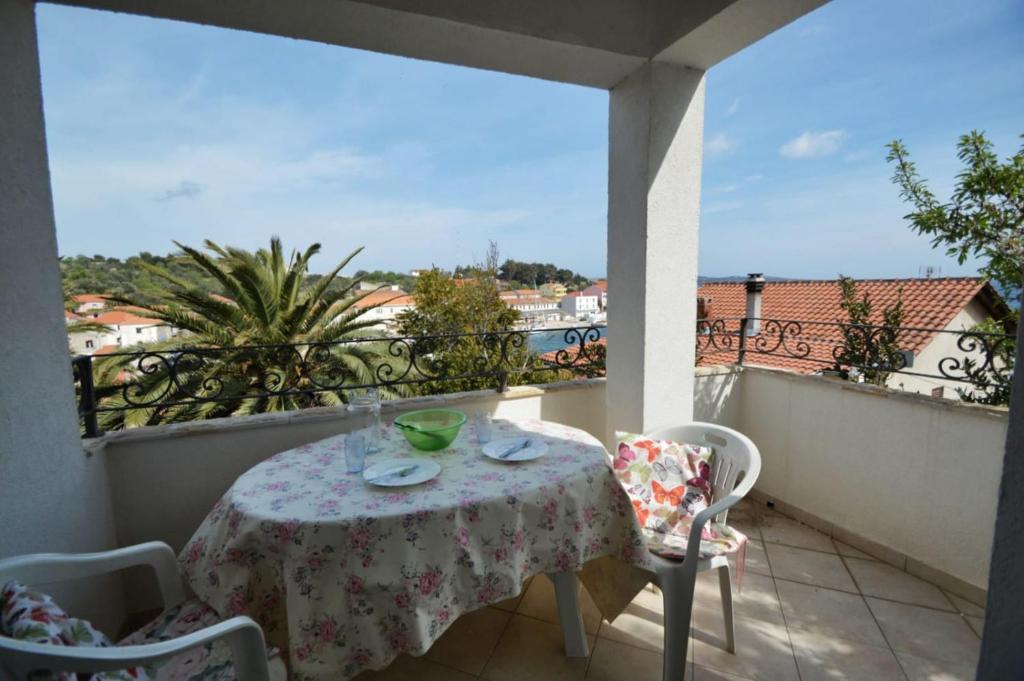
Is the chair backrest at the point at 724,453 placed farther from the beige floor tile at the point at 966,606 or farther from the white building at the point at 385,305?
the white building at the point at 385,305

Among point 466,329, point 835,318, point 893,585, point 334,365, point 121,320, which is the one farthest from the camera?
point 835,318

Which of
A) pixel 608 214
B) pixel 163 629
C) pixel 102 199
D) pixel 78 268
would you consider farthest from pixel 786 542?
pixel 102 199

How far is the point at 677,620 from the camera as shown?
1358 mm

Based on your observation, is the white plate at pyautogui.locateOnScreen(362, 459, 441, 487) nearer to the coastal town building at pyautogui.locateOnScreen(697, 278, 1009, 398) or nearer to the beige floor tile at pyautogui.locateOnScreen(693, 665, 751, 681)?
the beige floor tile at pyautogui.locateOnScreen(693, 665, 751, 681)

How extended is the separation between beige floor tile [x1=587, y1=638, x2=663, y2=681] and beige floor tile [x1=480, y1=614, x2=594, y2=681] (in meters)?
0.04

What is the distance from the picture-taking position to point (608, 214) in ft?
7.49

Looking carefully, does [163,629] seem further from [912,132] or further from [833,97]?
[833,97]

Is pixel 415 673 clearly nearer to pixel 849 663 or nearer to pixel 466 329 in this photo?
pixel 849 663

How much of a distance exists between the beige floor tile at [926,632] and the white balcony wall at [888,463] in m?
0.28

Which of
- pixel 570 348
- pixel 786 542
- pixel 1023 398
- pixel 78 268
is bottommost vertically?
pixel 786 542

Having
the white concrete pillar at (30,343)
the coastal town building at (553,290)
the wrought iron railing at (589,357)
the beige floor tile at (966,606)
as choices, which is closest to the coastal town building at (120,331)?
the wrought iron railing at (589,357)

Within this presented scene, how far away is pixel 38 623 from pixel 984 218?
3.87 m

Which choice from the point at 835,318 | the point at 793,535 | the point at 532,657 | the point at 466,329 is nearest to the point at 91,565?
the point at 532,657

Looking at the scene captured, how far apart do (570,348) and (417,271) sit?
2968mm
